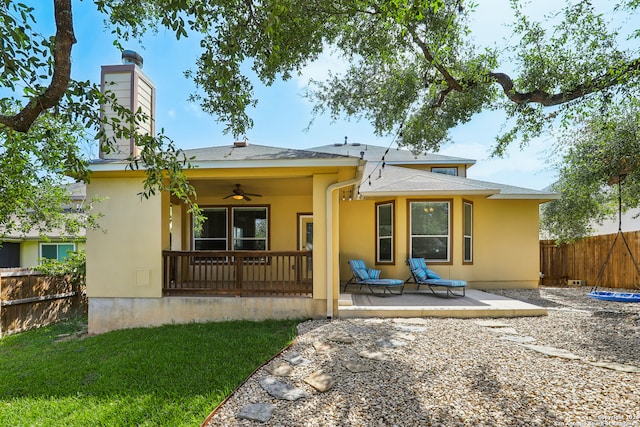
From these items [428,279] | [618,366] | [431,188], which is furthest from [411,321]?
[431,188]

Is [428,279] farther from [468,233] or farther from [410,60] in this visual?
[410,60]

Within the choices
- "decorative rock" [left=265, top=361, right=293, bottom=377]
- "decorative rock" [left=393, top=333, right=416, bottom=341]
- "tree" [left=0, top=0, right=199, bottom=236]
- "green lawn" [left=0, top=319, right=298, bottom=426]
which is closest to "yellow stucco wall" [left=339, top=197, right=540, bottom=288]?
"green lawn" [left=0, top=319, right=298, bottom=426]

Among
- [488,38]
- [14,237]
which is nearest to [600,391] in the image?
[488,38]

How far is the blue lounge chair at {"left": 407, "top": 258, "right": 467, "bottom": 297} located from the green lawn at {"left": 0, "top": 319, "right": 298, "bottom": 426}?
3.87m

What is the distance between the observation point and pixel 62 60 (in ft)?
Answer: 10.2

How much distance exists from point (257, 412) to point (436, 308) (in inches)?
172

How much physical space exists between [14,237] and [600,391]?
15.5 metres

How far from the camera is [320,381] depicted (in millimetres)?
3584

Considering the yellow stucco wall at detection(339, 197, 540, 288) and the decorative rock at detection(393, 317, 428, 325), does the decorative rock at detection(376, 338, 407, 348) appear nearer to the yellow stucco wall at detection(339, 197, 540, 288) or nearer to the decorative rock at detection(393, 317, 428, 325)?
the decorative rock at detection(393, 317, 428, 325)

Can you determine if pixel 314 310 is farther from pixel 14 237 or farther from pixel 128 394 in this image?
pixel 14 237

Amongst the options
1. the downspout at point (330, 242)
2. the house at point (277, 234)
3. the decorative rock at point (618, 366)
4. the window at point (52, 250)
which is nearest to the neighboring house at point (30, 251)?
the window at point (52, 250)

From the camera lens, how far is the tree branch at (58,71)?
3090 millimetres

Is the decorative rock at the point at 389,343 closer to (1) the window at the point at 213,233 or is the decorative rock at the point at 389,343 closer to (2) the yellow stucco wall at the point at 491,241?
(2) the yellow stucco wall at the point at 491,241

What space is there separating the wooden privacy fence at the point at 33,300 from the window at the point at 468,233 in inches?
425
